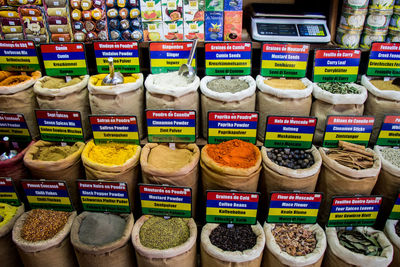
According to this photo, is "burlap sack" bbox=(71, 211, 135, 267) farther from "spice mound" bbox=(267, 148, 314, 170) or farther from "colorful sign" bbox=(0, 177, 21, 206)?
"spice mound" bbox=(267, 148, 314, 170)

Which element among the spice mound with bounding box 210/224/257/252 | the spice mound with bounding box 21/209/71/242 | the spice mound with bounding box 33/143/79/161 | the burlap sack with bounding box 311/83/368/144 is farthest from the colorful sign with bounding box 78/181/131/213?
the burlap sack with bounding box 311/83/368/144

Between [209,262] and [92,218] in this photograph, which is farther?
[92,218]

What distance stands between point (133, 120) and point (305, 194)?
0.96 m

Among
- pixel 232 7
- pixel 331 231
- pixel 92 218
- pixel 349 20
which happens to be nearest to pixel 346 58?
pixel 349 20

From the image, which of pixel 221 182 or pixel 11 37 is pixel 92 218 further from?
pixel 11 37

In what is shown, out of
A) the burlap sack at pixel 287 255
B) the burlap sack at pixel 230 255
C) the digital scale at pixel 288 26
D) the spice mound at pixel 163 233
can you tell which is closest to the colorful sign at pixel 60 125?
the spice mound at pixel 163 233

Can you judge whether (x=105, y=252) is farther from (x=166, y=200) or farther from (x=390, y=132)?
(x=390, y=132)

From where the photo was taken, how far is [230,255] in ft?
4.64

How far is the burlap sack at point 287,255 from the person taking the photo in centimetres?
142

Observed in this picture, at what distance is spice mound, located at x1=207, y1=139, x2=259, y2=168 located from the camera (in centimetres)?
157

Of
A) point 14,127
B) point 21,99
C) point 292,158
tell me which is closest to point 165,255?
point 292,158

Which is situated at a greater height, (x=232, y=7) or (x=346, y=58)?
(x=232, y=7)

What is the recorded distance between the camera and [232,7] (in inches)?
76.8

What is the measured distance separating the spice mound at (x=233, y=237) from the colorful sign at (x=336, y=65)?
3.31 ft
